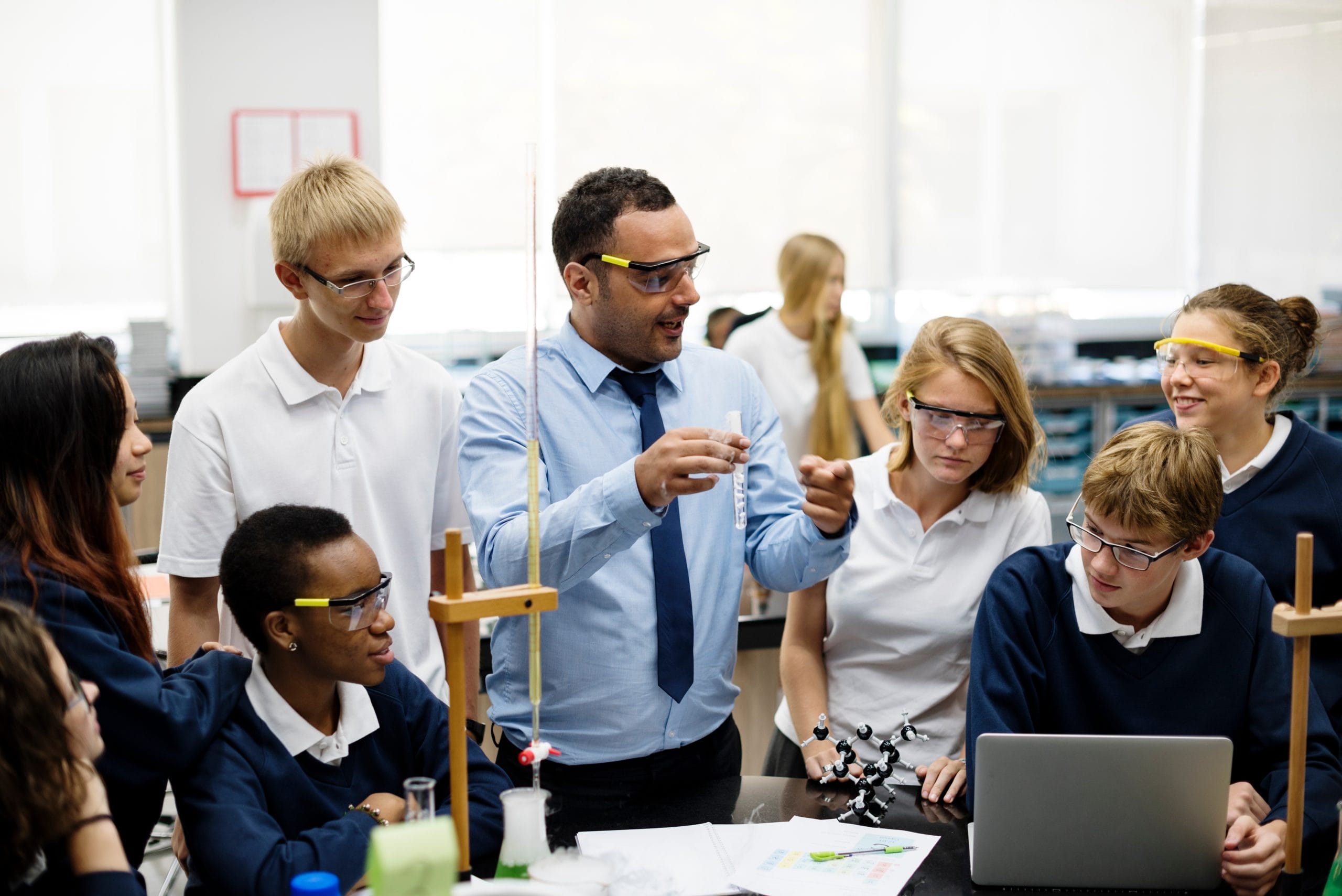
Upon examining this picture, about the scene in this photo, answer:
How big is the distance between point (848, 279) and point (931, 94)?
103cm

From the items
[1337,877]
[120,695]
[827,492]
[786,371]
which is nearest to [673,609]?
[827,492]

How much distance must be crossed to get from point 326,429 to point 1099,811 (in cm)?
129

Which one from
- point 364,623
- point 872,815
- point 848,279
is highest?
point 848,279

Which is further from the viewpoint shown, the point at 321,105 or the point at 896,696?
the point at 321,105

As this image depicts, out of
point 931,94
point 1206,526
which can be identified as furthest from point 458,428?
point 931,94

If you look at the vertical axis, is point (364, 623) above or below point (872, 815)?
above

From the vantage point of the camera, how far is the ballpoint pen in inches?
63.5

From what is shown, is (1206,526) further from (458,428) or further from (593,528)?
(458,428)

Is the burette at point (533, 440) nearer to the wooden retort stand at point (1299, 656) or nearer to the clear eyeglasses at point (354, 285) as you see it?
the clear eyeglasses at point (354, 285)

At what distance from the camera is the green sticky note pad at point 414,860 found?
114 cm

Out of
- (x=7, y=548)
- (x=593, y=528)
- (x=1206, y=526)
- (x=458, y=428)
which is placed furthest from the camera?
(x=458, y=428)

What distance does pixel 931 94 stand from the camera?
620 cm

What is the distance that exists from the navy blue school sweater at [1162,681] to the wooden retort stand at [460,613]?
0.75m

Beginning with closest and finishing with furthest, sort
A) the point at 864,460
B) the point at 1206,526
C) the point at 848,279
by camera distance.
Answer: the point at 1206,526
the point at 864,460
the point at 848,279
